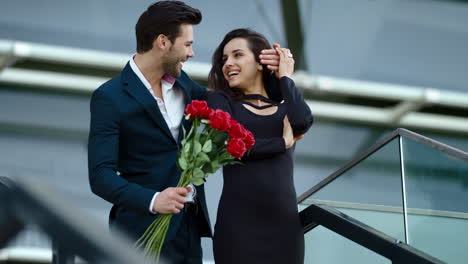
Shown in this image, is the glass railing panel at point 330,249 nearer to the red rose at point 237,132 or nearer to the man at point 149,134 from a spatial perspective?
the man at point 149,134

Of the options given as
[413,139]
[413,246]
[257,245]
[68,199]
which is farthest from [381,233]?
[68,199]

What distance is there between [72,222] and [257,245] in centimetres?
183

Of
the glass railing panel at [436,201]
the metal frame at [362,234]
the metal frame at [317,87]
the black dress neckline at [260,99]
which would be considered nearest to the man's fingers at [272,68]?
the black dress neckline at [260,99]

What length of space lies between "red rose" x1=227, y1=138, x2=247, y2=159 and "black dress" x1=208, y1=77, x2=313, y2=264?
31 centimetres

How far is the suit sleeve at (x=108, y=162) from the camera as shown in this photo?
2.47m

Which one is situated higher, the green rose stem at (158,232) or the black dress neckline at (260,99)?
the black dress neckline at (260,99)

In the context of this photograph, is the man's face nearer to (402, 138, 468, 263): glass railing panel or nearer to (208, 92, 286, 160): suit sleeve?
(208, 92, 286, 160): suit sleeve

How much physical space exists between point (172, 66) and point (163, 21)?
15cm

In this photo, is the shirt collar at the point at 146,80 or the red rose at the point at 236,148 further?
the shirt collar at the point at 146,80

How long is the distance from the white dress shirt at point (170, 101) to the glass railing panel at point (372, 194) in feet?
3.32

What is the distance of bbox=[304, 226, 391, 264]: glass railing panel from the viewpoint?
11.2ft

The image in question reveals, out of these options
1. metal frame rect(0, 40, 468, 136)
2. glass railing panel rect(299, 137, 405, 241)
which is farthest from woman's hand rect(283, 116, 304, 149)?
metal frame rect(0, 40, 468, 136)

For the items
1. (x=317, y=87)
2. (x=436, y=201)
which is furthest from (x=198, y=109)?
(x=317, y=87)

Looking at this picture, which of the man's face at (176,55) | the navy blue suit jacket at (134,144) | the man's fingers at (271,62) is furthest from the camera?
the man's fingers at (271,62)
